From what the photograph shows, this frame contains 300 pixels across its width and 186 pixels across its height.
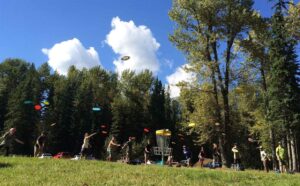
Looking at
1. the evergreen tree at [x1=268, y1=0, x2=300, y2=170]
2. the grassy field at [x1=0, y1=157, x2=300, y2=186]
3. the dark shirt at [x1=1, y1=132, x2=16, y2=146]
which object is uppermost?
the evergreen tree at [x1=268, y1=0, x2=300, y2=170]

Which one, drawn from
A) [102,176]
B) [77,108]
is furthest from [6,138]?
[77,108]

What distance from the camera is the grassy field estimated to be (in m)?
16.5

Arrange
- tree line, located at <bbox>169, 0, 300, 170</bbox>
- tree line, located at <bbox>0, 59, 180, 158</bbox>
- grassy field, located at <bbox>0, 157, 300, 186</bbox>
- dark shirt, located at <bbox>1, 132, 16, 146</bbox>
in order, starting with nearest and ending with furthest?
grassy field, located at <bbox>0, 157, 300, 186</bbox>
dark shirt, located at <bbox>1, 132, 16, 146</bbox>
tree line, located at <bbox>169, 0, 300, 170</bbox>
tree line, located at <bbox>0, 59, 180, 158</bbox>

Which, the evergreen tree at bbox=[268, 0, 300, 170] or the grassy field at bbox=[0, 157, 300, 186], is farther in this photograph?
the evergreen tree at bbox=[268, 0, 300, 170]

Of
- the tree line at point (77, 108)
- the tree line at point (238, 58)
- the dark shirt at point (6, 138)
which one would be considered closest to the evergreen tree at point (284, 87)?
the tree line at point (238, 58)

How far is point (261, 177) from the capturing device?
65.6ft

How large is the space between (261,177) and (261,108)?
1099 inches

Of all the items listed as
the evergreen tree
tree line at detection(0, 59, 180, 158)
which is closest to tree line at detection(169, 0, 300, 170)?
the evergreen tree

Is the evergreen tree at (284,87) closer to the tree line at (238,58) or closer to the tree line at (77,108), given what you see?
the tree line at (238,58)

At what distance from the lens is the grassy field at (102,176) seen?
1653cm

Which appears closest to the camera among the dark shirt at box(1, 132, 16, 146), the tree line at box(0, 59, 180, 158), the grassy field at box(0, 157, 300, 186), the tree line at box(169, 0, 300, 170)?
Answer: the grassy field at box(0, 157, 300, 186)

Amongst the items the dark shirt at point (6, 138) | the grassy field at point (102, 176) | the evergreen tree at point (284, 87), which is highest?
the evergreen tree at point (284, 87)

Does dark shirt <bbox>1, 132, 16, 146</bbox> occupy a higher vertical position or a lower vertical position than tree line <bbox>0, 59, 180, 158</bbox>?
lower

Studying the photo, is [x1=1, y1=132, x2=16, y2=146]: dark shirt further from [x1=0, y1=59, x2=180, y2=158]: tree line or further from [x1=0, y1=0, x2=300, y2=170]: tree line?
[x1=0, y1=59, x2=180, y2=158]: tree line
